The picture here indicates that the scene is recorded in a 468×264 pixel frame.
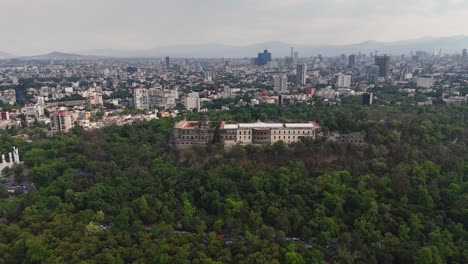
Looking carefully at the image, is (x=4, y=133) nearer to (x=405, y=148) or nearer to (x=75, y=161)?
(x=75, y=161)

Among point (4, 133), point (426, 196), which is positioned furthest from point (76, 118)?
point (426, 196)

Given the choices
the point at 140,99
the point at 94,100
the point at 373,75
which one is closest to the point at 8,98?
the point at 94,100

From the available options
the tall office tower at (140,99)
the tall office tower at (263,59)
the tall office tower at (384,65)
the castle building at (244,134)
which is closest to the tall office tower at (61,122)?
the tall office tower at (140,99)

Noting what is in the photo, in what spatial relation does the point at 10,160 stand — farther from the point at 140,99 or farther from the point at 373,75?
the point at 373,75

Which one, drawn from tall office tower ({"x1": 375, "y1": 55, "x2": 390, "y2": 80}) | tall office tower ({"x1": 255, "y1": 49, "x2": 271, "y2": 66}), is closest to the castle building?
tall office tower ({"x1": 375, "y1": 55, "x2": 390, "y2": 80})

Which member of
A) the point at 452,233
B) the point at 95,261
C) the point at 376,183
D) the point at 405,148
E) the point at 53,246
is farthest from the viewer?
the point at 405,148

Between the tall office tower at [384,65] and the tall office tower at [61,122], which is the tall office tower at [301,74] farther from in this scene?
the tall office tower at [61,122]
